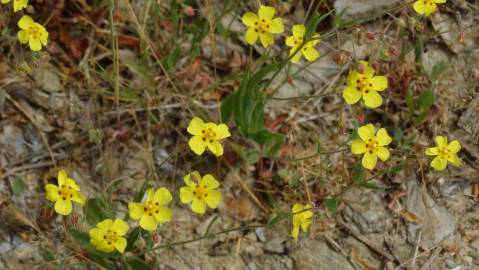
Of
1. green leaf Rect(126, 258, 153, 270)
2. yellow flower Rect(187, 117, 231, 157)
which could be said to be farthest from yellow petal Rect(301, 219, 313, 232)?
green leaf Rect(126, 258, 153, 270)

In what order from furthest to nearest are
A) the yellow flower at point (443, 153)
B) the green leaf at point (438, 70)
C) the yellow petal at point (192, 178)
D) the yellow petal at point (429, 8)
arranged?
the green leaf at point (438, 70)
the yellow petal at point (429, 8)
the yellow flower at point (443, 153)
the yellow petal at point (192, 178)

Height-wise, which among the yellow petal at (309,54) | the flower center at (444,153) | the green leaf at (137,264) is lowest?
the green leaf at (137,264)

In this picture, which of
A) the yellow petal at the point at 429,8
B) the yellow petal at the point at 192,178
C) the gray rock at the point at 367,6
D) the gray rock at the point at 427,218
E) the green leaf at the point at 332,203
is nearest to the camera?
the yellow petal at the point at 192,178

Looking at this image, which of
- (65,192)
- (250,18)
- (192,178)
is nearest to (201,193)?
(192,178)

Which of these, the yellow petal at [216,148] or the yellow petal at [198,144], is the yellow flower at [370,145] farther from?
the yellow petal at [198,144]

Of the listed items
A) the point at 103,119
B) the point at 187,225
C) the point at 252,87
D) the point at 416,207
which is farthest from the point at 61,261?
the point at 416,207

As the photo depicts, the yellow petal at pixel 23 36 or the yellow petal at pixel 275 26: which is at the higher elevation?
the yellow petal at pixel 23 36

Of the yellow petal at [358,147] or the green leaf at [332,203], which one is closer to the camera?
the yellow petal at [358,147]

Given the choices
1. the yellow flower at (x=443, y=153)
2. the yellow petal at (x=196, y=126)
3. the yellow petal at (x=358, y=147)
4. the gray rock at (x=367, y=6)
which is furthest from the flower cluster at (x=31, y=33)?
the yellow flower at (x=443, y=153)
